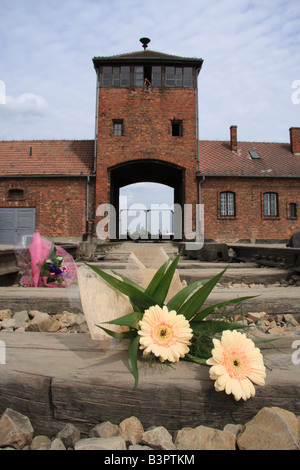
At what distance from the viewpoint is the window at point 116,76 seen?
60.2 feet

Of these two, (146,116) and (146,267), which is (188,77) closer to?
(146,116)

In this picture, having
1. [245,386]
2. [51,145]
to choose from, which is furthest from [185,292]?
[51,145]

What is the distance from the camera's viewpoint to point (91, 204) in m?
18.2

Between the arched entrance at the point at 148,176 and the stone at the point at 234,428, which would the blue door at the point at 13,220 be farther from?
the stone at the point at 234,428

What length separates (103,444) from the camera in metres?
0.97

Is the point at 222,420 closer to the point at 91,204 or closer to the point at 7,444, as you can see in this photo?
the point at 7,444

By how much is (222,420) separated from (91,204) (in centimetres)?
1762

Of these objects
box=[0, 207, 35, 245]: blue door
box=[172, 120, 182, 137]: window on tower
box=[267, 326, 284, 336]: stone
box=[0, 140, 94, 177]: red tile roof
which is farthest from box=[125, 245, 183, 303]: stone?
box=[0, 207, 35, 245]: blue door

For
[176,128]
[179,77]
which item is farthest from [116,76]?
[176,128]

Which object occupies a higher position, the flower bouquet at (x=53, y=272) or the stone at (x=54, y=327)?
the flower bouquet at (x=53, y=272)

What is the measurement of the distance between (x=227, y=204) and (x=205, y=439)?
18923 millimetres

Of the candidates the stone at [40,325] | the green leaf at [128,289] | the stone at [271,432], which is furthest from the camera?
the stone at [40,325]

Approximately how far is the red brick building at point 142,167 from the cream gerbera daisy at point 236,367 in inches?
665

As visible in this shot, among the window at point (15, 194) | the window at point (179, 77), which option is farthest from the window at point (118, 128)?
the window at point (15, 194)
